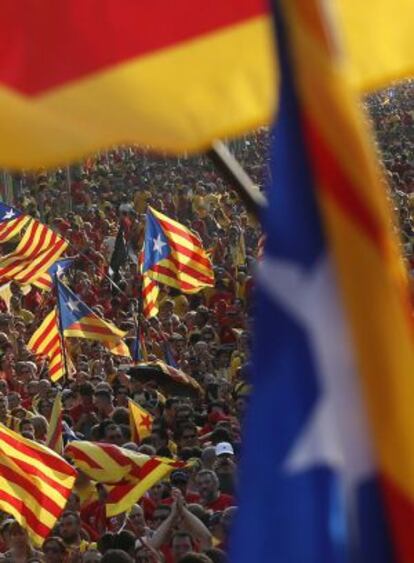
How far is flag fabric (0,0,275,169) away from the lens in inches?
135

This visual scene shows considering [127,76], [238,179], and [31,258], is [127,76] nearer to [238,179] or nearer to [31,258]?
[238,179]

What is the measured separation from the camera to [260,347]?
112 inches

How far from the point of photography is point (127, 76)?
3.55m

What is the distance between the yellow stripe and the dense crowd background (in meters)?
4.25

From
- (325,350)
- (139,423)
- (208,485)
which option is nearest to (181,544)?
(208,485)

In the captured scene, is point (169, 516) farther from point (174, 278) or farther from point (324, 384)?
point (174, 278)

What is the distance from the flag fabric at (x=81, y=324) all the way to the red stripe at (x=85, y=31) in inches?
452

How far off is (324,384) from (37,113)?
0.93 metres

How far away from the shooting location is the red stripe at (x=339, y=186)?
2812 millimetres

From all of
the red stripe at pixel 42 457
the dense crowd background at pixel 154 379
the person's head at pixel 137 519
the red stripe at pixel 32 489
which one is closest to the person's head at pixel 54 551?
the dense crowd background at pixel 154 379

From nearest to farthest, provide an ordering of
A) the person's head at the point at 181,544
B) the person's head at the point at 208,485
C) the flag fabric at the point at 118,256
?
the person's head at the point at 181,544 < the person's head at the point at 208,485 < the flag fabric at the point at 118,256

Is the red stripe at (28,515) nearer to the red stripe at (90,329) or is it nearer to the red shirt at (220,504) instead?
the red shirt at (220,504)

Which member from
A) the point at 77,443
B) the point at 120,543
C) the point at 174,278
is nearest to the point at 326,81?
the point at 120,543

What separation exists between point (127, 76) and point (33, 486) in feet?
17.5
